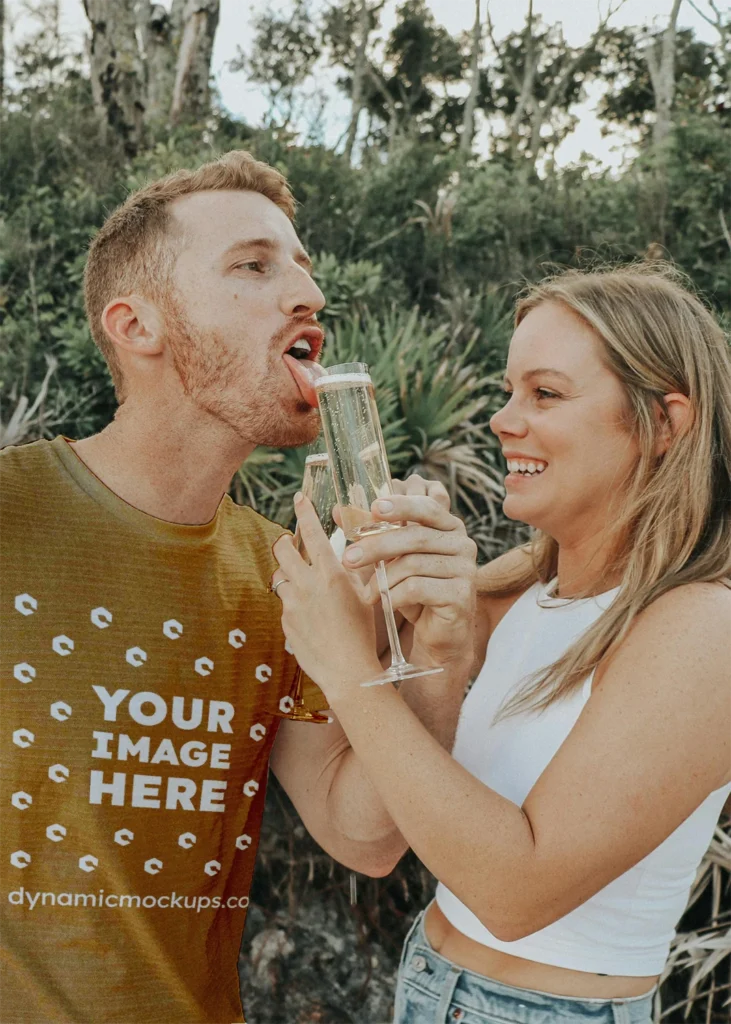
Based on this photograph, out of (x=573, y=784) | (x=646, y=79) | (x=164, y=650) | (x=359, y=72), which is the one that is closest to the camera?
(x=573, y=784)

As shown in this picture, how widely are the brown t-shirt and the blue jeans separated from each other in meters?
0.39

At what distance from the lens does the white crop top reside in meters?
1.82

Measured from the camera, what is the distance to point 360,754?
1.62m

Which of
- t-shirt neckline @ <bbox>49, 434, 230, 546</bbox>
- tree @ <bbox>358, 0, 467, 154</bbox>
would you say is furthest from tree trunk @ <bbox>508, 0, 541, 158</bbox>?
t-shirt neckline @ <bbox>49, 434, 230, 546</bbox>

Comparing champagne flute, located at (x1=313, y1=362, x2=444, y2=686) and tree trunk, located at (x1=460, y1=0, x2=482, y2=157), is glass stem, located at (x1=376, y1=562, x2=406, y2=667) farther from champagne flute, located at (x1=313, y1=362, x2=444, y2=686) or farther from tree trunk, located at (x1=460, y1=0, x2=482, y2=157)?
tree trunk, located at (x1=460, y1=0, x2=482, y2=157)

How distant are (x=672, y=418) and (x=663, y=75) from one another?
459cm

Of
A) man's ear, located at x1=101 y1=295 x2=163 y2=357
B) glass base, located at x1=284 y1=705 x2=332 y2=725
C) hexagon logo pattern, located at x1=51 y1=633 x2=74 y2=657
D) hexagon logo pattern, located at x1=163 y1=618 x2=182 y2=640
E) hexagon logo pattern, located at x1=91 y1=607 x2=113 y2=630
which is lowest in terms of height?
glass base, located at x1=284 y1=705 x2=332 y2=725

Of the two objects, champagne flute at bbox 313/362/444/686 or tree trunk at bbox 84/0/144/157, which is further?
tree trunk at bbox 84/0/144/157

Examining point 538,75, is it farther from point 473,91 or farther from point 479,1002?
point 479,1002

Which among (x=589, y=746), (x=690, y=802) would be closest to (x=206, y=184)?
(x=589, y=746)

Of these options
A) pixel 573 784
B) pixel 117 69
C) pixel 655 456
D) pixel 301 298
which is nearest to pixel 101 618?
pixel 301 298

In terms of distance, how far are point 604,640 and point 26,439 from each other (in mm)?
3373

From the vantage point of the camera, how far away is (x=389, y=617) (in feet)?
5.24

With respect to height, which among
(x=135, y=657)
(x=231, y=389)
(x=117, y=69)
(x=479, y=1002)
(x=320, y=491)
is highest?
(x=117, y=69)
